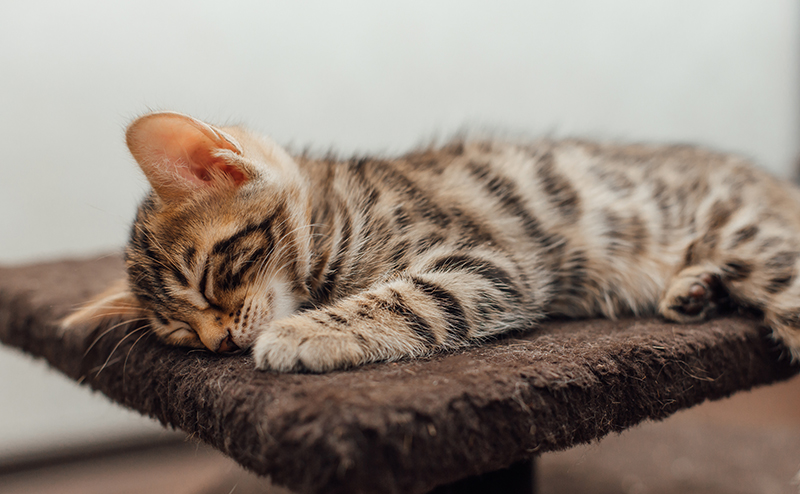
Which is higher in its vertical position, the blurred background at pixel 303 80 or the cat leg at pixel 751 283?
the blurred background at pixel 303 80

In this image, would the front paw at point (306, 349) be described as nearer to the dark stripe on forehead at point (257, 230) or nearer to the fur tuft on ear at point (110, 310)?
the dark stripe on forehead at point (257, 230)

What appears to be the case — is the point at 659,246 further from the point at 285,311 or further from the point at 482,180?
the point at 285,311

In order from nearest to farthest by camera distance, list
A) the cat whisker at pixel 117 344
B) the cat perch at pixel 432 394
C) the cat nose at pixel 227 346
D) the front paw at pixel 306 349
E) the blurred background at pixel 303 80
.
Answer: the cat perch at pixel 432 394 < the front paw at pixel 306 349 < the cat nose at pixel 227 346 < the cat whisker at pixel 117 344 < the blurred background at pixel 303 80

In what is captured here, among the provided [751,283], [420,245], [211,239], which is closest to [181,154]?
[211,239]

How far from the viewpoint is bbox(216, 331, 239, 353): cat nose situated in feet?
2.87

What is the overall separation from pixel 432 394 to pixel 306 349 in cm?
21

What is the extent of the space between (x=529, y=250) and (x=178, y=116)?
2.37 feet

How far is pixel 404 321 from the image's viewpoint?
0.84 meters

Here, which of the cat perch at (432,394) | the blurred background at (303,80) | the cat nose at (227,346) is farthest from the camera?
the blurred background at (303,80)

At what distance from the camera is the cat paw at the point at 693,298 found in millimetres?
1073

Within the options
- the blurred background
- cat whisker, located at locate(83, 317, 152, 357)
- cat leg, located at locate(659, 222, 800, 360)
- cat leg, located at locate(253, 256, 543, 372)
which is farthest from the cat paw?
cat whisker, located at locate(83, 317, 152, 357)

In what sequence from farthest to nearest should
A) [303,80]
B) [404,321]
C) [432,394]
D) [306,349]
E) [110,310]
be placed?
1. [303,80]
2. [110,310]
3. [404,321]
4. [306,349]
5. [432,394]

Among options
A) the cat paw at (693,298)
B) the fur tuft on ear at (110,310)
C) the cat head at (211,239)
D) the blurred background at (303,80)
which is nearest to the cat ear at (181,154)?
the cat head at (211,239)

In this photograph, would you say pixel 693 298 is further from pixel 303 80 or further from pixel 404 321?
pixel 303 80
